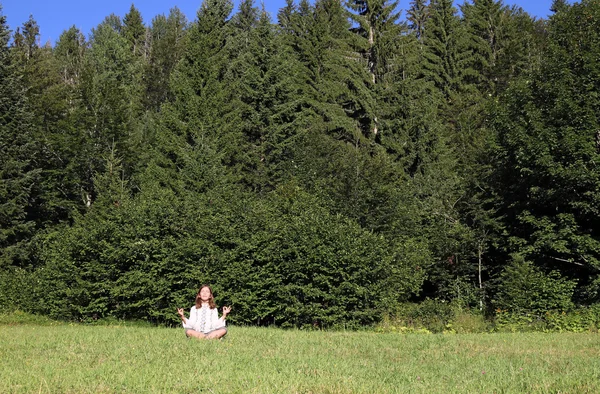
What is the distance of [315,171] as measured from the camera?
104 feet

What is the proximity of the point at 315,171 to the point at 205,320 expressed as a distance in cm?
2110

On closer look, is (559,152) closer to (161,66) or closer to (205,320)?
(205,320)

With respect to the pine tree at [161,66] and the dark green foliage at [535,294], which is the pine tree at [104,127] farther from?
the dark green foliage at [535,294]

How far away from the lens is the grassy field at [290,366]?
6301 mm

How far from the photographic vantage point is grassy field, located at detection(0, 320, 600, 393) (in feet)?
20.7

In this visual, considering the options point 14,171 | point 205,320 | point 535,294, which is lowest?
point 205,320

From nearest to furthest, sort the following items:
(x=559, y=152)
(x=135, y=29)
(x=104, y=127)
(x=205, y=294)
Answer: (x=205, y=294) → (x=559, y=152) → (x=104, y=127) → (x=135, y=29)

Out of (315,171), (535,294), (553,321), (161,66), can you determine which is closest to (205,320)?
(553,321)

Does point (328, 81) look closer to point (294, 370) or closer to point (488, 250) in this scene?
point (488, 250)

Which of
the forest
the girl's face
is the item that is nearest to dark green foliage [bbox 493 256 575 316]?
the forest

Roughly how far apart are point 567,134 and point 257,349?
1680cm

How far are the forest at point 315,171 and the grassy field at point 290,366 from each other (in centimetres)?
855

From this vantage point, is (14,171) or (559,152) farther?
(14,171)

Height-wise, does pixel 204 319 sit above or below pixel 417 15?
below
